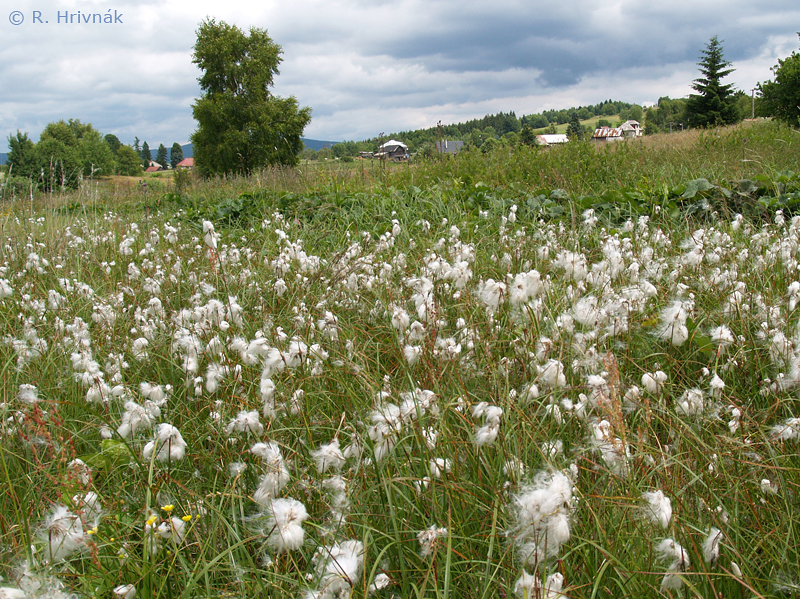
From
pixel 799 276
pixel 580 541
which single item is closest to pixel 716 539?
pixel 580 541

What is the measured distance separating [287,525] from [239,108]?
146 feet

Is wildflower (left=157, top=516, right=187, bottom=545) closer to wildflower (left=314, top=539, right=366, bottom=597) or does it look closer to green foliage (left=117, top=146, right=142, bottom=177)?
wildflower (left=314, top=539, right=366, bottom=597)

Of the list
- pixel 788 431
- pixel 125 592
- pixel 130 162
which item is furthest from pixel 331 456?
pixel 130 162

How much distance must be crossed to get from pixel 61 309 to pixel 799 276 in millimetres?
5250

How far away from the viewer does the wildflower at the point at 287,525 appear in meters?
1.31

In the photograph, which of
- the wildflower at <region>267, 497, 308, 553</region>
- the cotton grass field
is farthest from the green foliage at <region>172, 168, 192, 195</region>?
the wildflower at <region>267, 497, 308, 553</region>

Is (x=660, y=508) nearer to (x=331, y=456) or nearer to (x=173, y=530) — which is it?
(x=331, y=456)

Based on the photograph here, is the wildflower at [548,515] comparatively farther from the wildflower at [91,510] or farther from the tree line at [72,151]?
the tree line at [72,151]

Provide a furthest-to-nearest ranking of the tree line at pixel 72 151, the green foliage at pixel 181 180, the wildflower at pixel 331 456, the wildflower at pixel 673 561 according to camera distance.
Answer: the tree line at pixel 72 151 → the green foliage at pixel 181 180 → the wildflower at pixel 331 456 → the wildflower at pixel 673 561

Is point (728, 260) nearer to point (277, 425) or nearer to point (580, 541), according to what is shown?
point (580, 541)

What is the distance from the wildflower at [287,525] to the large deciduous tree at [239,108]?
→ 40.6m

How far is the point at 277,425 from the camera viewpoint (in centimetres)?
223

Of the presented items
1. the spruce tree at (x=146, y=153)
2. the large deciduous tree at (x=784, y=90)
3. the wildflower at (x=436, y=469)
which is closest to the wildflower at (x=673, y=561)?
the wildflower at (x=436, y=469)

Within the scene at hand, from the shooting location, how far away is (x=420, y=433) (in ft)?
5.64
